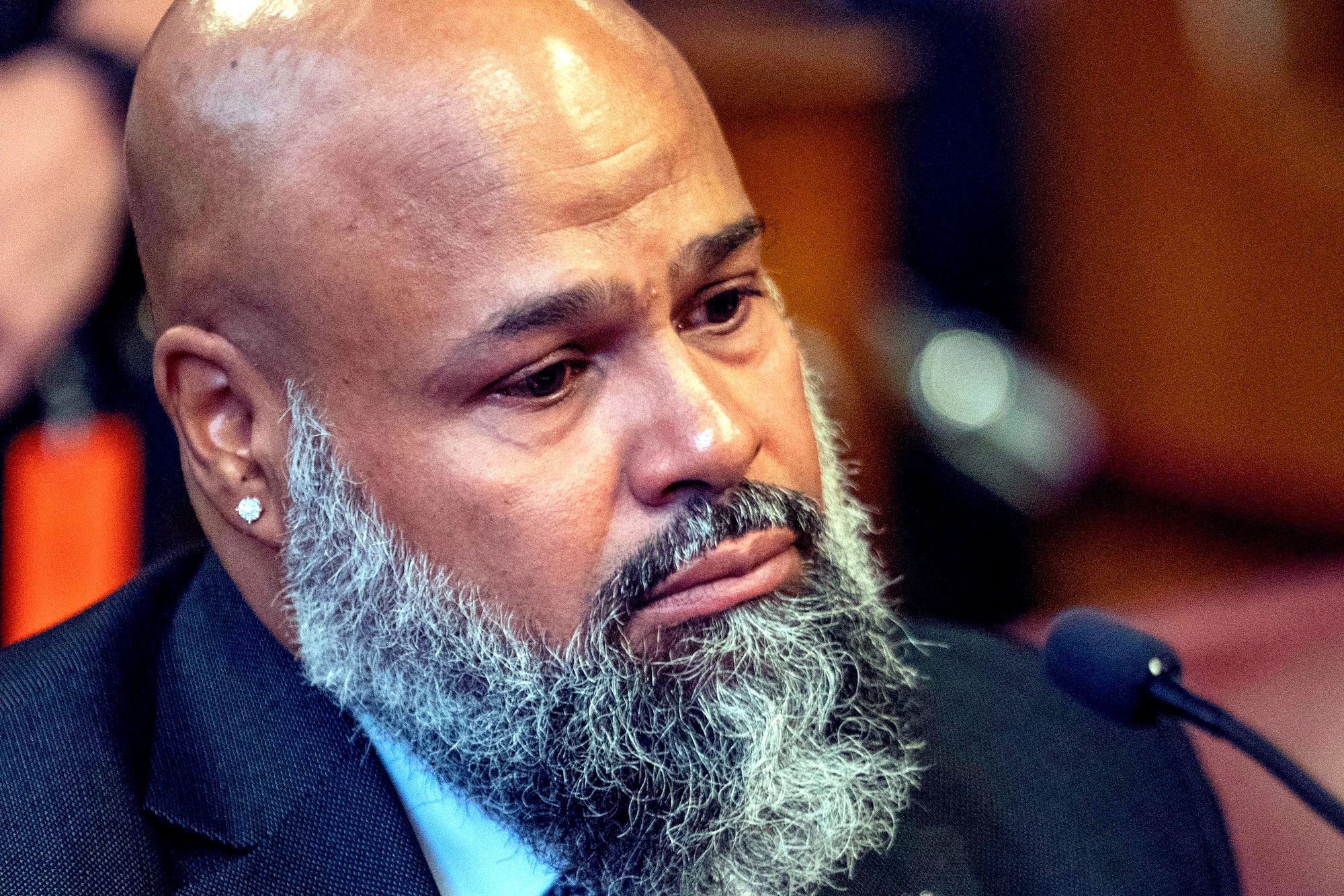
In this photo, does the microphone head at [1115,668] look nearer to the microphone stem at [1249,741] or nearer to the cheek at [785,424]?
the microphone stem at [1249,741]

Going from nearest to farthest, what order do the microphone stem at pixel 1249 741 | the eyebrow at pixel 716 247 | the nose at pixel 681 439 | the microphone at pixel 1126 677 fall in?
the microphone stem at pixel 1249 741 < the microphone at pixel 1126 677 < the nose at pixel 681 439 < the eyebrow at pixel 716 247

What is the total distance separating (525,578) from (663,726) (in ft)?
0.84

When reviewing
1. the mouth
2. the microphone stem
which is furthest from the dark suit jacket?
the microphone stem

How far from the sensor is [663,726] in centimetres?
151

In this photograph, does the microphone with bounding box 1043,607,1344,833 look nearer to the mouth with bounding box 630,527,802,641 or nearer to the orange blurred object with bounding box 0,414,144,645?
the mouth with bounding box 630,527,802,641

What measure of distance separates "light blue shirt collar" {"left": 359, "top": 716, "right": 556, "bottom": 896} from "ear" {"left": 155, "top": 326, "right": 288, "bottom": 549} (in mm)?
336

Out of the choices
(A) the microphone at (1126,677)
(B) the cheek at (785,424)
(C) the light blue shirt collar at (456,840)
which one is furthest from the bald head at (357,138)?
(A) the microphone at (1126,677)

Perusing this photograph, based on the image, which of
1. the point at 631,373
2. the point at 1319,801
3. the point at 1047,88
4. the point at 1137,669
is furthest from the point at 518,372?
the point at 1047,88

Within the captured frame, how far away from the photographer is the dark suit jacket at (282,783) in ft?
4.86

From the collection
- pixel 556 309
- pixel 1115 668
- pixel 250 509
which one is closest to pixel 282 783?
pixel 250 509

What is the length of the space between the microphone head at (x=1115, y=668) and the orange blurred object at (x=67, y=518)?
1.85m

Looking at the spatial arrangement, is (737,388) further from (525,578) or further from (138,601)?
(138,601)

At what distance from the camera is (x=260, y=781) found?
1577mm

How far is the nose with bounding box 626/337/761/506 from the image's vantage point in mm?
1481
